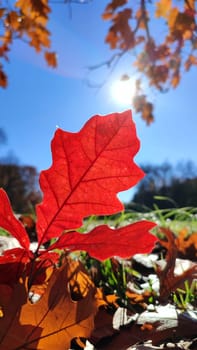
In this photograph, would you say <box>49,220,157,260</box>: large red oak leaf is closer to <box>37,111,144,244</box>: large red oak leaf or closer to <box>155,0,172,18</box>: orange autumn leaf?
<box>37,111,144,244</box>: large red oak leaf

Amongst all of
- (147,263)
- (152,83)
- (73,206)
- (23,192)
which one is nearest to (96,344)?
(73,206)

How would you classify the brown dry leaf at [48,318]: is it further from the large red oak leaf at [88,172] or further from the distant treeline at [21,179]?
the distant treeline at [21,179]

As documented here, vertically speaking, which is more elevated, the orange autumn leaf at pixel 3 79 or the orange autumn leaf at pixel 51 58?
the orange autumn leaf at pixel 51 58

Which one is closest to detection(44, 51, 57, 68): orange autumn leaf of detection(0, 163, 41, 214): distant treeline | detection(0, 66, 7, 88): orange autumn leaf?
detection(0, 66, 7, 88): orange autumn leaf

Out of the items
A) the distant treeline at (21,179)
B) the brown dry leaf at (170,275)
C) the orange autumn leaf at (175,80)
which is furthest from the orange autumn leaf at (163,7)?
the distant treeline at (21,179)

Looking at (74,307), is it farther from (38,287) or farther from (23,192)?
(23,192)

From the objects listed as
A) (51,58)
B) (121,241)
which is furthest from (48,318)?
(51,58)
